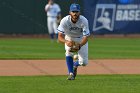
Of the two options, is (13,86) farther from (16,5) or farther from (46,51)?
(16,5)

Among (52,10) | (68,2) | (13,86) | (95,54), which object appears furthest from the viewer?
(68,2)

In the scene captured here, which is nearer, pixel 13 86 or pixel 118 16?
pixel 13 86

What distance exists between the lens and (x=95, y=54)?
19406 mm

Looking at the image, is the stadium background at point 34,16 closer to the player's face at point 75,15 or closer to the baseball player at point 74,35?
the baseball player at point 74,35

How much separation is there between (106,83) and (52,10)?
14498 millimetres

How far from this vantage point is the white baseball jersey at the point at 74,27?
12.2 metres

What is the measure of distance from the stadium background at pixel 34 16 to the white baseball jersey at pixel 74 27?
1483 centimetres

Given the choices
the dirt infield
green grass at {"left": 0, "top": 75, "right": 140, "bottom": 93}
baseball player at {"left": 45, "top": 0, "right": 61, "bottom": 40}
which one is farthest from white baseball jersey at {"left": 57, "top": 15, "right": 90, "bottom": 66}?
baseball player at {"left": 45, "top": 0, "right": 61, "bottom": 40}

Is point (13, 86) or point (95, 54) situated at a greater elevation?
point (13, 86)

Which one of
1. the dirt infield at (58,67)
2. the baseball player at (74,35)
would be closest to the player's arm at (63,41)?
the baseball player at (74,35)

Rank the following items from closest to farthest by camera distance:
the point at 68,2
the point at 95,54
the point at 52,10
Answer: the point at 95,54 < the point at 52,10 < the point at 68,2

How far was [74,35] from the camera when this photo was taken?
41.2 feet

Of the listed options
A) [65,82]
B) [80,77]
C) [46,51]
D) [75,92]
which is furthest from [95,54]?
[75,92]

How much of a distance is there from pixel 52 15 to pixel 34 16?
184cm
